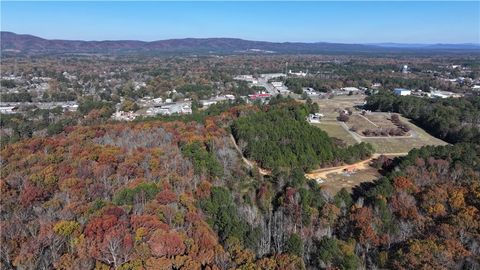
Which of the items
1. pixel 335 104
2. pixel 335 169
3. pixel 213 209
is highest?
pixel 213 209

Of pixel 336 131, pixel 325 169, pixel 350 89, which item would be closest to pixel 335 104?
pixel 336 131

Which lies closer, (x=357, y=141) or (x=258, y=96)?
(x=357, y=141)

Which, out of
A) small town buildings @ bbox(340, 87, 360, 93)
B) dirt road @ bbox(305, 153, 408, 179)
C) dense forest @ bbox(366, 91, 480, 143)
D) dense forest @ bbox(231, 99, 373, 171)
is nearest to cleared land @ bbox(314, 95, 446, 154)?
dense forest @ bbox(366, 91, 480, 143)

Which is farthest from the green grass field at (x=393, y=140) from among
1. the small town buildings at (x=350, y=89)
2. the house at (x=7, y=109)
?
the house at (x=7, y=109)

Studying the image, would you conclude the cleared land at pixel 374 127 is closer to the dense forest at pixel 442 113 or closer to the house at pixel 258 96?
the dense forest at pixel 442 113

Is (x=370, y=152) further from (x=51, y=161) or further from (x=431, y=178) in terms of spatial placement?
(x=51, y=161)

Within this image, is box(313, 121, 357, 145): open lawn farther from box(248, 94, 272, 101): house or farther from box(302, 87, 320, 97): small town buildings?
box(302, 87, 320, 97): small town buildings

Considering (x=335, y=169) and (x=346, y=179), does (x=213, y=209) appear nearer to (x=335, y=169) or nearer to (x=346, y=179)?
(x=346, y=179)
